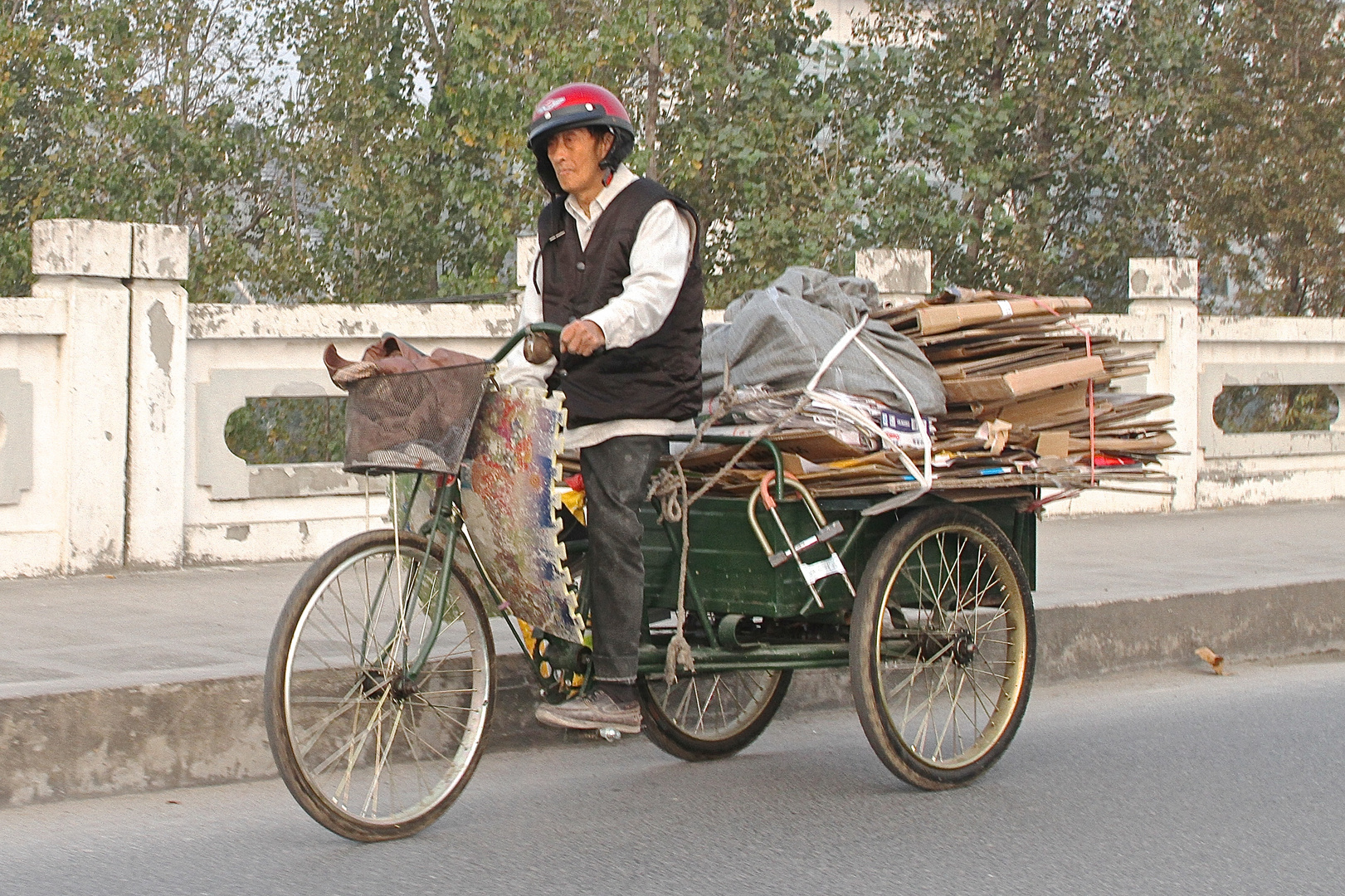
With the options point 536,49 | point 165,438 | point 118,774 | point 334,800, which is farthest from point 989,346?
point 536,49

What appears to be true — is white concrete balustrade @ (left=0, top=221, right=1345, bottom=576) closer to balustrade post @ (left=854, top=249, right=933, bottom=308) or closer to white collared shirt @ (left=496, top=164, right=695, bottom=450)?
balustrade post @ (left=854, top=249, right=933, bottom=308)

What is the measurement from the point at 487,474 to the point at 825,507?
3.35 feet

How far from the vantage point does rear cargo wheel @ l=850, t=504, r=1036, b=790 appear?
15.0ft

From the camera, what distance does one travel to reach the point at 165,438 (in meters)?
7.89

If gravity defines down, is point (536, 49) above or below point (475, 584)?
above

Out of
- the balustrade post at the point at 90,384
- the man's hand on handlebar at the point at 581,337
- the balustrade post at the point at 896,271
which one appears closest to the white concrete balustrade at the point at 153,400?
the balustrade post at the point at 90,384

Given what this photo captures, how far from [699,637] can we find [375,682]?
39.6 inches

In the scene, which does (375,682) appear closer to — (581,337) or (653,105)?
(581,337)

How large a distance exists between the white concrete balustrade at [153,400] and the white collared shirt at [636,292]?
3803 mm

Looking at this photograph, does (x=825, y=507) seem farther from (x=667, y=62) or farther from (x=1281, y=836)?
(x=667, y=62)

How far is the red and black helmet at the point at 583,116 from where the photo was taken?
427 cm

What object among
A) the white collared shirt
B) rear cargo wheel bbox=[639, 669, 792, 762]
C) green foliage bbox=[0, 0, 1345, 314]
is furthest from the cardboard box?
green foliage bbox=[0, 0, 1345, 314]

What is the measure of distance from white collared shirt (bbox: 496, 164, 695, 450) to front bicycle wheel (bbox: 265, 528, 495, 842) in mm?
544

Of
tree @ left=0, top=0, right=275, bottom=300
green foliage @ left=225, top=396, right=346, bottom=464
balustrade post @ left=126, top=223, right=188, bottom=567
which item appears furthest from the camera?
tree @ left=0, top=0, right=275, bottom=300
